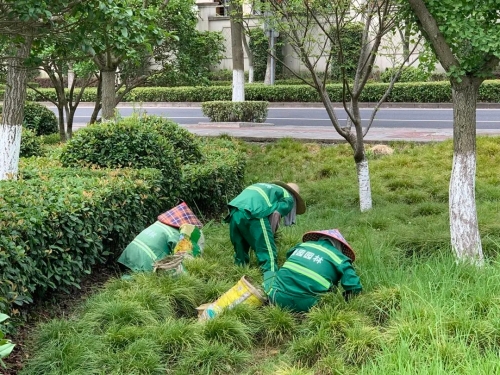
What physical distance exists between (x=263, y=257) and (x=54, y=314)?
63.6 inches

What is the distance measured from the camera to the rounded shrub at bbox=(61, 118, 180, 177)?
6.64 metres

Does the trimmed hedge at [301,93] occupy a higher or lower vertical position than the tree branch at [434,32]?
lower

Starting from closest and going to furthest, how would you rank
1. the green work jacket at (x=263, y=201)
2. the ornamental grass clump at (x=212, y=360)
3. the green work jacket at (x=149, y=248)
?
1. the ornamental grass clump at (x=212, y=360)
2. the green work jacket at (x=263, y=201)
3. the green work jacket at (x=149, y=248)

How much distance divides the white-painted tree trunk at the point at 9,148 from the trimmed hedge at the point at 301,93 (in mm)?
10728

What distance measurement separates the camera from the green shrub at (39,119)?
44.1 ft

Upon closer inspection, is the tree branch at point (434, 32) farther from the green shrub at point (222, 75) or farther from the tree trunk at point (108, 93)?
the green shrub at point (222, 75)

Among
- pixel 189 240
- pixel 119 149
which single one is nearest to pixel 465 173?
pixel 189 240

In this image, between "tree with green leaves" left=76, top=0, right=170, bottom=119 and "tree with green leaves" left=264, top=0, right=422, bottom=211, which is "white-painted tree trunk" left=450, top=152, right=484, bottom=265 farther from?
"tree with green leaves" left=76, top=0, right=170, bottom=119

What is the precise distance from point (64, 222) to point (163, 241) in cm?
96

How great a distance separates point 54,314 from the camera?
175 inches

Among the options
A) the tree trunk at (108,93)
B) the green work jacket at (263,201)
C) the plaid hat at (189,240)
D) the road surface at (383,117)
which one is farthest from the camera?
the road surface at (383,117)

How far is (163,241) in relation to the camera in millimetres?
5199

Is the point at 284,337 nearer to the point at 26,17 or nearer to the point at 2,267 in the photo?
the point at 2,267

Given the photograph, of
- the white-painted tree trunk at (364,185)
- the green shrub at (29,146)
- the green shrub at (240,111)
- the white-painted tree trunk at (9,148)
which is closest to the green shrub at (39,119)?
the green shrub at (240,111)
